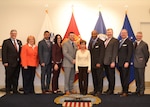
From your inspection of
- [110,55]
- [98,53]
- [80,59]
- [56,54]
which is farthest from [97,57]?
[56,54]

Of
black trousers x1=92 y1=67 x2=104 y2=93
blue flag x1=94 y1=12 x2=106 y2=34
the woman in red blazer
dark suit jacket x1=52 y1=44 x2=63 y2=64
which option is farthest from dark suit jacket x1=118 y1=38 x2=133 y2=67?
the woman in red blazer

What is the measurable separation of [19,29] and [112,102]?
319 cm

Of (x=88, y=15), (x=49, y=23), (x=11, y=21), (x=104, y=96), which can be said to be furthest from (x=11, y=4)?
(x=104, y=96)

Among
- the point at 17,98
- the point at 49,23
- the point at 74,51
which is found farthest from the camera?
the point at 49,23

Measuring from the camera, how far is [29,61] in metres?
5.05

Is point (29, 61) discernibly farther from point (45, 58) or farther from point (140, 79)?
point (140, 79)

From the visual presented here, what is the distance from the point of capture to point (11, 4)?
19.8 ft

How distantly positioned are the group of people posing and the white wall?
91 centimetres

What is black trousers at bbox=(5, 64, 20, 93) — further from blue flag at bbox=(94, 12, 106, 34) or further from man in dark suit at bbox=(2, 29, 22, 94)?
blue flag at bbox=(94, 12, 106, 34)

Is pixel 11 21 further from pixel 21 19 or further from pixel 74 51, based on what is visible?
pixel 74 51

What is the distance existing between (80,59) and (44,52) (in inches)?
33.6

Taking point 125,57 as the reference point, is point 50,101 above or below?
below

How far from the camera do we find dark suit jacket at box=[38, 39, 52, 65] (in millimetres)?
5102

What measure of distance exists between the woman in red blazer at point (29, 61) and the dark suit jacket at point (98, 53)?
4.19 ft
